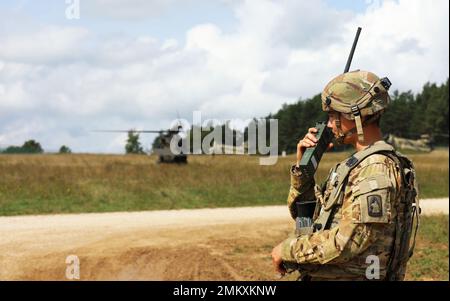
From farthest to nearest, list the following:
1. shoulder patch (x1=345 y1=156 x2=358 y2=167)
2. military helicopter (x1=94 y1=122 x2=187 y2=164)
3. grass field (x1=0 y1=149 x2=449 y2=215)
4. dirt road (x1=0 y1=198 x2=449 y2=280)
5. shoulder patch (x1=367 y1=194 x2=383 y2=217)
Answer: military helicopter (x1=94 y1=122 x2=187 y2=164) < grass field (x1=0 y1=149 x2=449 y2=215) < dirt road (x1=0 y1=198 x2=449 y2=280) < shoulder patch (x1=345 y1=156 x2=358 y2=167) < shoulder patch (x1=367 y1=194 x2=383 y2=217)

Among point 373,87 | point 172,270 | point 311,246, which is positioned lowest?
→ point 172,270

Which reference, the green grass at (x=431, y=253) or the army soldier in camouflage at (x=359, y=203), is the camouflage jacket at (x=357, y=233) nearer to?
the army soldier in camouflage at (x=359, y=203)

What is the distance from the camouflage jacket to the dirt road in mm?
6384

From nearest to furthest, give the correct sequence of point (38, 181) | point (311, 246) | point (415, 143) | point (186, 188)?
point (311, 246), point (38, 181), point (186, 188), point (415, 143)

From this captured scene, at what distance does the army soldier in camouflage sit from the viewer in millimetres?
3176

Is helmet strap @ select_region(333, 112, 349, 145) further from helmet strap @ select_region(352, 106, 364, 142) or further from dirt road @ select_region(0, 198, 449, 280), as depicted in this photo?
dirt road @ select_region(0, 198, 449, 280)

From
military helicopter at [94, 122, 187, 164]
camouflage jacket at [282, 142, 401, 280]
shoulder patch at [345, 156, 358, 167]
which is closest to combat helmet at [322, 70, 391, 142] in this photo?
shoulder patch at [345, 156, 358, 167]

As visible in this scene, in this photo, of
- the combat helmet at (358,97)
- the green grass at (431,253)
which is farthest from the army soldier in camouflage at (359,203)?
the green grass at (431,253)

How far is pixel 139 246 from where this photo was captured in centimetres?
1121

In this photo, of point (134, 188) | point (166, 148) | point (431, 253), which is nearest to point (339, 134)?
point (431, 253)
